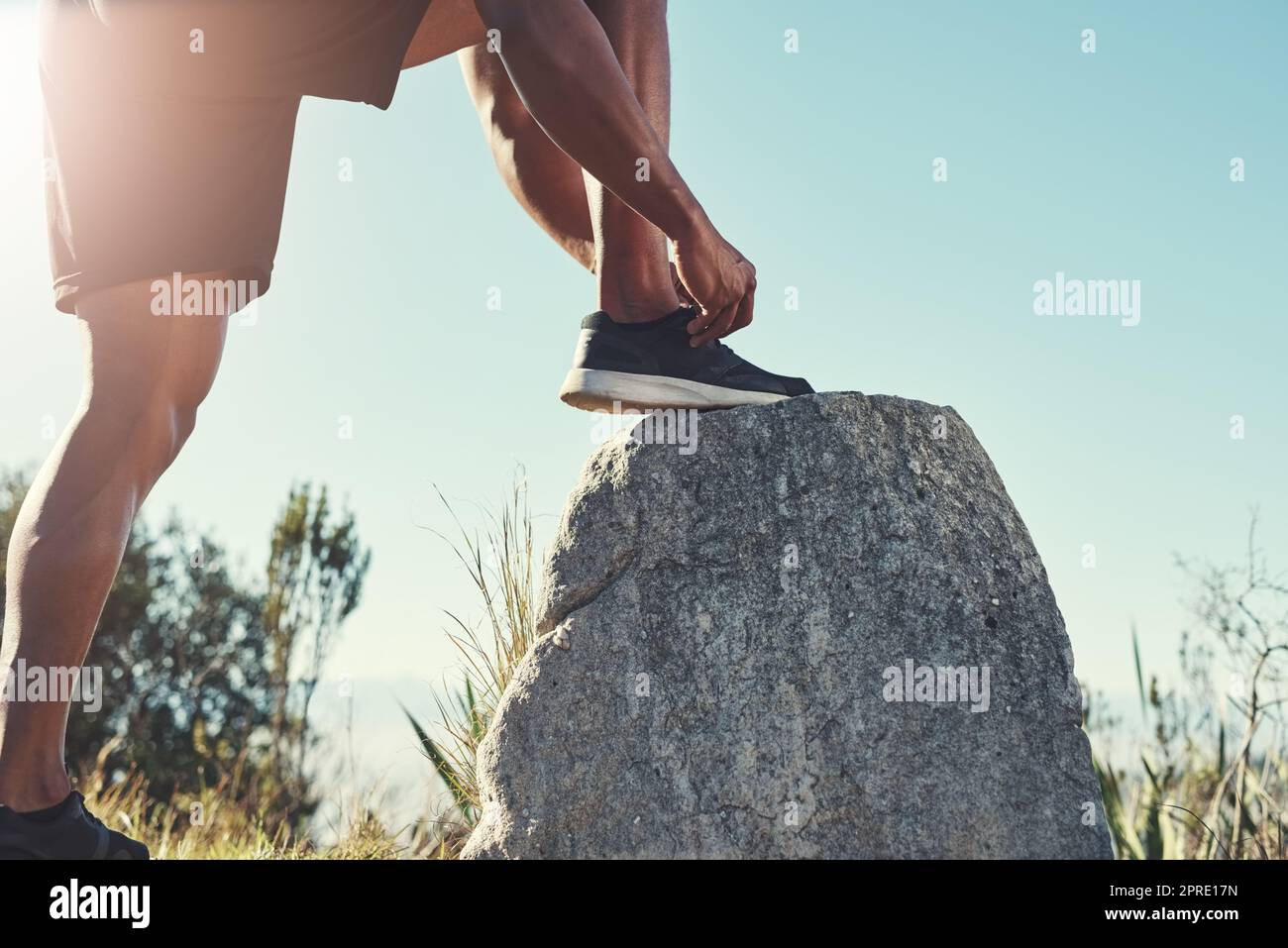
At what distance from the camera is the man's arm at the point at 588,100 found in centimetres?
171

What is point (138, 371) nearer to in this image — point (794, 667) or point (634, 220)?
point (634, 220)

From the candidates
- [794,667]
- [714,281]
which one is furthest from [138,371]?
[794,667]

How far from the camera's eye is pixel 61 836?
5.06ft

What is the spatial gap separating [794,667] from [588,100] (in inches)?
39.0

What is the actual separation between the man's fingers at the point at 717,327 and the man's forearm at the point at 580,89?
27cm

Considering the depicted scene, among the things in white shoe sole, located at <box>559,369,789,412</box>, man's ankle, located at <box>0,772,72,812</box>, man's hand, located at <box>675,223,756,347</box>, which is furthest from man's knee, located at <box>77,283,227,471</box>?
man's hand, located at <box>675,223,756,347</box>

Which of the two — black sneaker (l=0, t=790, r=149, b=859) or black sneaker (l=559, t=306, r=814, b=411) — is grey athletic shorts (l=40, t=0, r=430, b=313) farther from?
black sneaker (l=0, t=790, r=149, b=859)

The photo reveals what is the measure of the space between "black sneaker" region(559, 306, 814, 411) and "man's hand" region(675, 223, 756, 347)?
0.04 metres

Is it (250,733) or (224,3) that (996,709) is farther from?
(250,733)

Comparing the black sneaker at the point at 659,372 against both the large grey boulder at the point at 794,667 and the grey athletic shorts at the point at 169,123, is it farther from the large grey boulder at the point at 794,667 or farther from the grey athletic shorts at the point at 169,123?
the grey athletic shorts at the point at 169,123

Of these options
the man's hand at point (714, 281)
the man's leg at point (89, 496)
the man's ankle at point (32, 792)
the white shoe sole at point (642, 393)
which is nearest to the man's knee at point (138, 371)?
the man's leg at point (89, 496)

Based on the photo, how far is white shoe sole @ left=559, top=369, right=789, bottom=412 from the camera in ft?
6.10

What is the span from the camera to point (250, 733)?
422 inches

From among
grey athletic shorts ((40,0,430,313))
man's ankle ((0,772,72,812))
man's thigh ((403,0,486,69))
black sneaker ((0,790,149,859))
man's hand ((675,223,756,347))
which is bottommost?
black sneaker ((0,790,149,859))
